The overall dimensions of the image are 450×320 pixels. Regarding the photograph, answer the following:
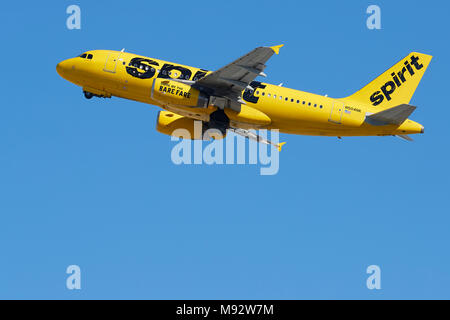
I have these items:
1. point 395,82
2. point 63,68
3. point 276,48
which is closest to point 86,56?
point 63,68

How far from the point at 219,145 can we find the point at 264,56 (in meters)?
10.6

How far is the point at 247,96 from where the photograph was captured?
53.8 metres

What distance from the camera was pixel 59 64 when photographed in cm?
5728

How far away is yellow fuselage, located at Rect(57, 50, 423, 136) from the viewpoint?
53531 millimetres

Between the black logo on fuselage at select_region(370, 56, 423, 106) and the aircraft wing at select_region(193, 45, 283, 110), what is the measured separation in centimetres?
1004

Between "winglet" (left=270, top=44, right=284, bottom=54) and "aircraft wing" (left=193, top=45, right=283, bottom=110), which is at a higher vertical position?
"winglet" (left=270, top=44, right=284, bottom=54)

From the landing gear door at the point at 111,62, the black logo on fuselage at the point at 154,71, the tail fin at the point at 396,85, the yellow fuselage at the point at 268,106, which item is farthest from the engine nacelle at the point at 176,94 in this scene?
the tail fin at the point at 396,85

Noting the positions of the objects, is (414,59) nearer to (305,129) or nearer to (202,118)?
(305,129)

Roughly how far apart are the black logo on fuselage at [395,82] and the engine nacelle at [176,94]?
13240 millimetres

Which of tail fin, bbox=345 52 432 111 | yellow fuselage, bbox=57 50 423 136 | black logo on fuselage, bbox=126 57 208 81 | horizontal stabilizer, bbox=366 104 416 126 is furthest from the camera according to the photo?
tail fin, bbox=345 52 432 111

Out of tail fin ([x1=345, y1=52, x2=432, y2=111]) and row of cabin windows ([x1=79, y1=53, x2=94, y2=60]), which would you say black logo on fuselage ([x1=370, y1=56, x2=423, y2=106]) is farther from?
row of cabin windows ([x1=79, y1=53, x2=94, y2=60])

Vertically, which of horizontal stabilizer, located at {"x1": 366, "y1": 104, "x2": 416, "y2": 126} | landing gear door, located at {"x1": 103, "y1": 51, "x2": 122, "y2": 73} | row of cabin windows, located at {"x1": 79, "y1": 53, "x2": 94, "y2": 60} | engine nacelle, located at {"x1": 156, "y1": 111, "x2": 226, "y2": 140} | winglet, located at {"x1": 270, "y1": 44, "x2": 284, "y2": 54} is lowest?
horizontal stabilizer, located at {"x1": 366, "y1": 104, "x2": 416, "y2": 126}

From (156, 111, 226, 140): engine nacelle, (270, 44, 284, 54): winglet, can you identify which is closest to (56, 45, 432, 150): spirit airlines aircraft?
(156, 111, 226, 140): engine nacelle

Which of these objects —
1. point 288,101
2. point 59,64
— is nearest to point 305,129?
point 288,101
